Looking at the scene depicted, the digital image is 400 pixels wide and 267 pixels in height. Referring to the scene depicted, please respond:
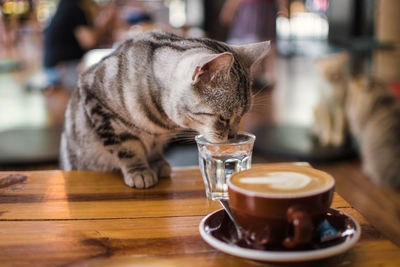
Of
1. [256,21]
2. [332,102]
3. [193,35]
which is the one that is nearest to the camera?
[332,102]

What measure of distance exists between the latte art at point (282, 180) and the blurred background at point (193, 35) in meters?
0.48

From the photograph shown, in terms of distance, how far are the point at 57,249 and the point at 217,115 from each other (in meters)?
0.47

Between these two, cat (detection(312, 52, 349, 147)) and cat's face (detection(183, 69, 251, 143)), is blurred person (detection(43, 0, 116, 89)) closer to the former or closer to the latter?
cat (detection(312, 52, 349, 147))

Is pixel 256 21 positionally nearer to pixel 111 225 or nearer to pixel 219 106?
pixel 219 106

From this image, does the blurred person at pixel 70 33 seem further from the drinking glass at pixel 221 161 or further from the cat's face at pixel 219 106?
the drinking glass at pixel 221 161

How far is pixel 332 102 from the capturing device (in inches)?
109

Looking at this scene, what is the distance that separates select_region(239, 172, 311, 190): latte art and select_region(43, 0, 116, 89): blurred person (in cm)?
365

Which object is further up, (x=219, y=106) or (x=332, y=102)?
(x=219, y=106)

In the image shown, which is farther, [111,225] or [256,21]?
[256,21]

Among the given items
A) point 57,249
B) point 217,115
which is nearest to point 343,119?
point 217,115

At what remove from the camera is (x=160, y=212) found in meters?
0.74

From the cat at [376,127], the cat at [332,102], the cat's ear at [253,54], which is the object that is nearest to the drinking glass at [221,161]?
the cat's ear at [253,54]

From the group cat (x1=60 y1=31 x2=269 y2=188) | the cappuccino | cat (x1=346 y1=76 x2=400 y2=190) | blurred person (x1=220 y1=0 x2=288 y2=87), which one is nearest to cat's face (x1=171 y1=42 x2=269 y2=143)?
cat (x1=60 y1=31 x2=269 y2=188)

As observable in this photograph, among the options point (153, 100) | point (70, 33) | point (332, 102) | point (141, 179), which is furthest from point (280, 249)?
point (70, 33)
